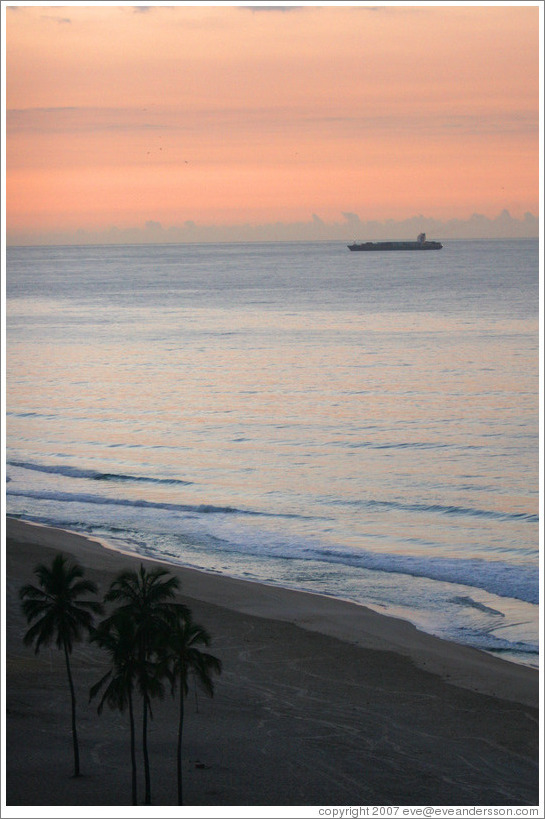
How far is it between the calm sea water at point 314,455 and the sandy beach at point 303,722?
305cm

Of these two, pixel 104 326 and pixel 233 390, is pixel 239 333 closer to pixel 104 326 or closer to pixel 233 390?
pixel 104 326

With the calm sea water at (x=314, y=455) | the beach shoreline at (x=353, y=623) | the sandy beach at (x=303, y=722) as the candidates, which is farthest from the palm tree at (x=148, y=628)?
the calm sea water at (x=314, y=455)

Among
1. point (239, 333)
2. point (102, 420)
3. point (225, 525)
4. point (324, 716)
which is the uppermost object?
point (239, 333)

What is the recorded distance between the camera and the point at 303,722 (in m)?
26.5

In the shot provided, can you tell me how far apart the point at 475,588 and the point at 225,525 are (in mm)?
13305

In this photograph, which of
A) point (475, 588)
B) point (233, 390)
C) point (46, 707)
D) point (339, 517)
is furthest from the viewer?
point (233, 390)

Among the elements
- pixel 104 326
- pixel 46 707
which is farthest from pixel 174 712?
pixel 104 326

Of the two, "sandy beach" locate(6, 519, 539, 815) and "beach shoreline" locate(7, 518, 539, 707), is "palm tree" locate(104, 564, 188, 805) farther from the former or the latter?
"beach shoreline" locate(7, 518, 539, 707)

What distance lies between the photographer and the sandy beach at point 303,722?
74.3 ft

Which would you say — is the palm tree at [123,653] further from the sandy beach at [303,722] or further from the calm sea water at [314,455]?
the calm sea water at [314,455]

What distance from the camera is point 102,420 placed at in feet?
248

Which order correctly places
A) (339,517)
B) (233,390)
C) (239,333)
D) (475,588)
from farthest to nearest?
(239,333) < (233,390) < (339,517) < (475,588)

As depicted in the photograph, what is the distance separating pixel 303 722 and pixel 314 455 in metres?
35.3

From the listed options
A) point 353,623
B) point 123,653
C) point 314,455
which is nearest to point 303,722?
point 123,653
